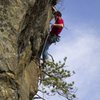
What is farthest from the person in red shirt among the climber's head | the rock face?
the rock face

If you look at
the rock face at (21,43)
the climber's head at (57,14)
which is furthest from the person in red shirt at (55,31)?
the rock face at (21,43)

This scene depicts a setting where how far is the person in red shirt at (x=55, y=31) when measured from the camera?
1597cm

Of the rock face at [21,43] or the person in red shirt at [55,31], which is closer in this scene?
the rock face at [21,43]

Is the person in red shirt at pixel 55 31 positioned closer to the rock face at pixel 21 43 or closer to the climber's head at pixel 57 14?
the climber's head at pixel 57 14

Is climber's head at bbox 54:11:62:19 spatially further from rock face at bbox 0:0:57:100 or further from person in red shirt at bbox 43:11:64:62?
rock face at bbox 0:0:57:100

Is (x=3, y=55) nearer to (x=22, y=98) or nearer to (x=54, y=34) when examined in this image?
(x=22, y=98)

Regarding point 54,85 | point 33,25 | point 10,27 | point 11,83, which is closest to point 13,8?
point 10,27

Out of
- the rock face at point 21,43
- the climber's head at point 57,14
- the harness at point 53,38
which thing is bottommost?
the rock face at point 21,43

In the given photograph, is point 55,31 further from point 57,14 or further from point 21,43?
point 21,43

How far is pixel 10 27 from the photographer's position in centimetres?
1242

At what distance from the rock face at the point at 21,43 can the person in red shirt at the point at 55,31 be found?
1.63ft

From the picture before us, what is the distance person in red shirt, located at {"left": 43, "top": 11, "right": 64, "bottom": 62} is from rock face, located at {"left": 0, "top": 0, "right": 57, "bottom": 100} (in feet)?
1.63

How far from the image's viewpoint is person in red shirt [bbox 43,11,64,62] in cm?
1597

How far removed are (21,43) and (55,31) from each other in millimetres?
3393
